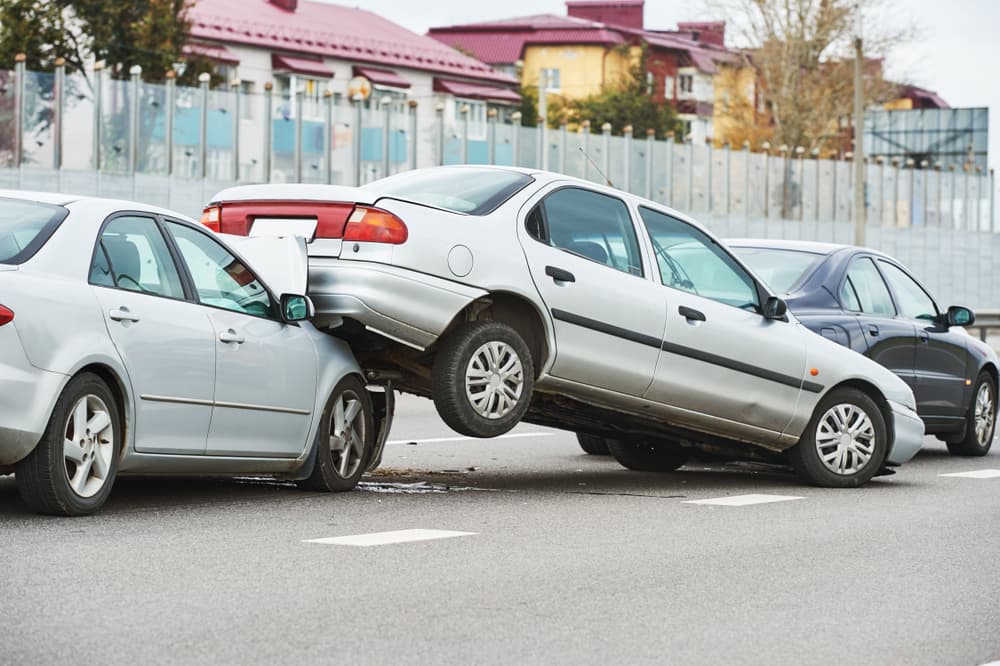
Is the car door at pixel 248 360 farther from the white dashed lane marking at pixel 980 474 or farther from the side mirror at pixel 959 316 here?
the side mirror at pixel 959 316

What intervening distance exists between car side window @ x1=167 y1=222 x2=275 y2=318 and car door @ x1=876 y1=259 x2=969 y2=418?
599 centimetres

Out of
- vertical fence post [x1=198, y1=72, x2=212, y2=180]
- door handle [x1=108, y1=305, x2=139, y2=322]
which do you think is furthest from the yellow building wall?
door handle [x1=108, y1=305, x2=139, y2=322]

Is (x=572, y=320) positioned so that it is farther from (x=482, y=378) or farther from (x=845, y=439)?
(x=845, y=439)

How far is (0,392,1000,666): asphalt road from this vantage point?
221 inches

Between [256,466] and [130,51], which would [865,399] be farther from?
[130,51]

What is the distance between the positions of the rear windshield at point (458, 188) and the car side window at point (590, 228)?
0.71 ft

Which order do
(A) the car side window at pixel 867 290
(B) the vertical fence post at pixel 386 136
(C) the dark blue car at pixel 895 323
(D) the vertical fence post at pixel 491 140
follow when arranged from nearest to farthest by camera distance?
(C) the dark blue car at pixel 895 323, (A) the car side window at pixel 867 290, (B) the vertical fence post at pixel 386 136, (D) the vertical fence post at pixel 491 140

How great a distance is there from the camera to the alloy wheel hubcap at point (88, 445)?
789 cm

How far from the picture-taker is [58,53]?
49.4 meters

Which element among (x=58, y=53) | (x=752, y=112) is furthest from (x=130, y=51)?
(x=752, y=112)

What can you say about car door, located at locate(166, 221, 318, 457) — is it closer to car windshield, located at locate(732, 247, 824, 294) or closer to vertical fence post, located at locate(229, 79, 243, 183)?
car windshield, located at locate(732, 247, 824, 294)

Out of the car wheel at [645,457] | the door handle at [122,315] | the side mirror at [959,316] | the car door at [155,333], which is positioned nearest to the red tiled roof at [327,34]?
the side mirror at [959,316]

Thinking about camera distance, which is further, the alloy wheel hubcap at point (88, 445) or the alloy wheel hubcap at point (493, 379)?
the alloy wheel hubcap at point (493, 379)

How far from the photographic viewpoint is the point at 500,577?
697cm
